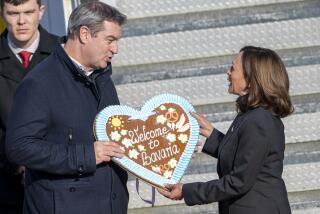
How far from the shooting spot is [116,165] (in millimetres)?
4590

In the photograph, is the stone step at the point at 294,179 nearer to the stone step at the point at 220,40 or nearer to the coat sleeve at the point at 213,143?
the stone step at the point at 220,40

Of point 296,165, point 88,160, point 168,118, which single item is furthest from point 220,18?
point 88,160

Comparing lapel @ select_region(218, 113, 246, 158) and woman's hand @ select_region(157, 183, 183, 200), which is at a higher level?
lapel @ select_region(218, 113, 246, 158)

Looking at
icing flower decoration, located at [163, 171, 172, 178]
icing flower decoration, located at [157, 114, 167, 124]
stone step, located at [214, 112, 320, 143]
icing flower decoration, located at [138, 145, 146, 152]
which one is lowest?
stone step, located at [214, 112, 320, 143]

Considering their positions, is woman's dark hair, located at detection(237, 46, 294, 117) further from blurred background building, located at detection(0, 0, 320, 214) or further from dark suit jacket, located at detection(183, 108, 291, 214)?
blurred background building, located at detection(0, 0, 320, 214)

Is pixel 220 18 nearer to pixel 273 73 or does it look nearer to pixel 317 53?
pixel 317 53

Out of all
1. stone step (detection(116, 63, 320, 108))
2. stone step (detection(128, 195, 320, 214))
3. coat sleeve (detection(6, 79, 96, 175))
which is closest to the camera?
coat sleeve (detection(6, 79, 96, 175))

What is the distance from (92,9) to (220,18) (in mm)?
2111

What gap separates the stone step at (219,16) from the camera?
6395mm

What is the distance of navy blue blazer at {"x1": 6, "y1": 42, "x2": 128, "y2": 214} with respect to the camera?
432 centimetres

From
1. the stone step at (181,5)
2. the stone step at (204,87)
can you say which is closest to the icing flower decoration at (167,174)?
the stone step at (204,87)

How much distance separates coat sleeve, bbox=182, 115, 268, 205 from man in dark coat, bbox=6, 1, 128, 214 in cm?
48

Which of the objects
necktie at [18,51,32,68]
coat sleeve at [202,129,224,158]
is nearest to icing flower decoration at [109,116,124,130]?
coat sleeve at [202,129,224,158]

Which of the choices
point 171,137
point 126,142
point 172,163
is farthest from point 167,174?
point 126,142
